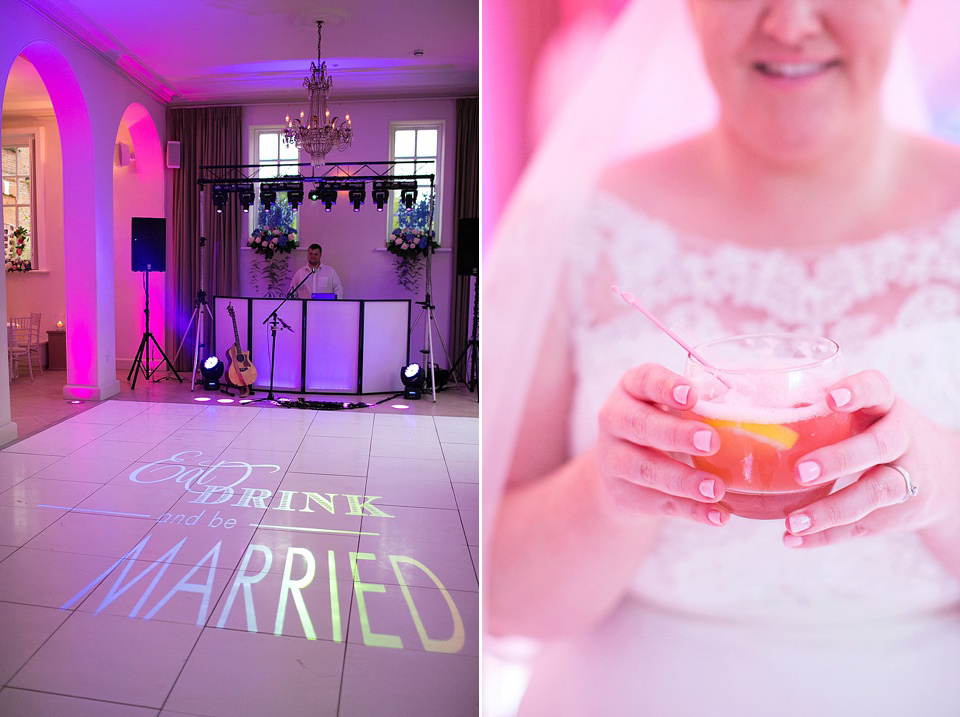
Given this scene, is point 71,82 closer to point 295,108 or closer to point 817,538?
point 295,108

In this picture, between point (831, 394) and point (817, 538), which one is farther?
point (817, 538)

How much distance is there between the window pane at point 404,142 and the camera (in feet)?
25.9

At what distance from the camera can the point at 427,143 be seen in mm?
7902

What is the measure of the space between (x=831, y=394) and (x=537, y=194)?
58 cm

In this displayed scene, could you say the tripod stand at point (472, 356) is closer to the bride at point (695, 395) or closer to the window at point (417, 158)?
the window at point (417, 158)

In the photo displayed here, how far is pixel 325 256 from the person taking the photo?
795 cm

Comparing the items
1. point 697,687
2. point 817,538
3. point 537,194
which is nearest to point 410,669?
point 697,687

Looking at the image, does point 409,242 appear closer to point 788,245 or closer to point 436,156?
point 436,156

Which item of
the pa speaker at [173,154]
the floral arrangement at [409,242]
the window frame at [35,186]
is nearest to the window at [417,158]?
the floral arrangement at [409,242]

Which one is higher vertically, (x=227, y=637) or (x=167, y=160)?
(x=167, y=160)

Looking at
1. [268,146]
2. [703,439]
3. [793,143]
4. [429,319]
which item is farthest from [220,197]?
[703,439]

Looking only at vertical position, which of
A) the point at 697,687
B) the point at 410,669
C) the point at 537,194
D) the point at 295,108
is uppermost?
the point at 295,108

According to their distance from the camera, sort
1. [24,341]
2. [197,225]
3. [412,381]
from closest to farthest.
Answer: [412,381]
[24,341]
[197,225]

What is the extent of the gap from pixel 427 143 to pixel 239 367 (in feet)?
12.3
